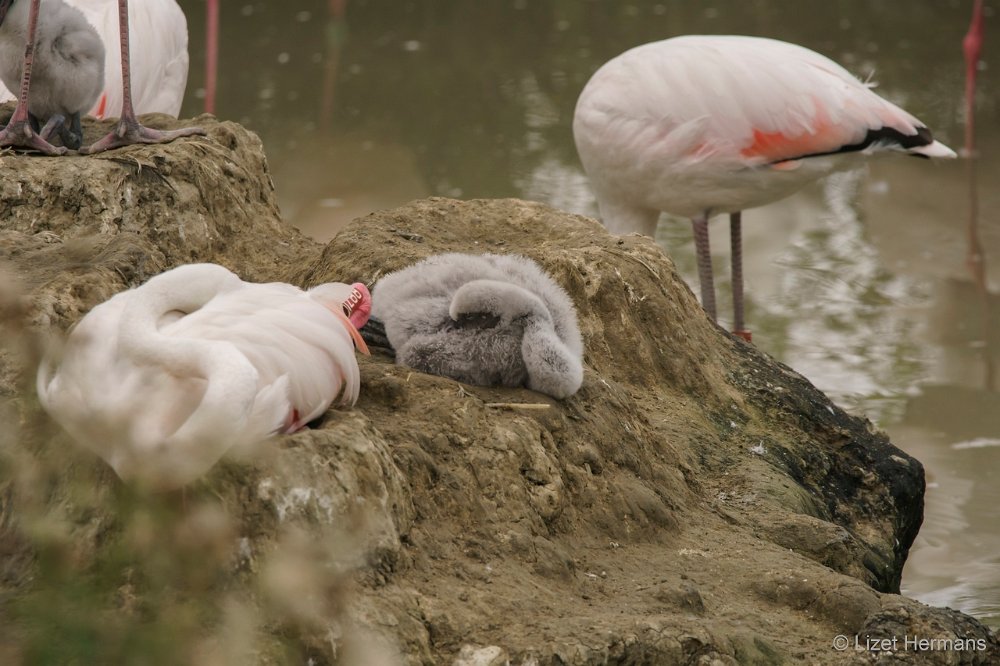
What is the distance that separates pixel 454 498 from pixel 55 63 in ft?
6.08

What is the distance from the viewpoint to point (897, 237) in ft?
23.8

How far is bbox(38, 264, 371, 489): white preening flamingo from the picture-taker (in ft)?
6.95

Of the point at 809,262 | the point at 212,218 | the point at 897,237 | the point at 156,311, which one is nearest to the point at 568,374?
the point at 156,311

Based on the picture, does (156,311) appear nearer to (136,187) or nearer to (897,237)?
(136,187)

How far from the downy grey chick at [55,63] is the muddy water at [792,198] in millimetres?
2658

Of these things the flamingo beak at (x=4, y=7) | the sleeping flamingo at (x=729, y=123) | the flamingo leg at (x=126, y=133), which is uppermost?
the flamingo beak at (x=4, y=7)

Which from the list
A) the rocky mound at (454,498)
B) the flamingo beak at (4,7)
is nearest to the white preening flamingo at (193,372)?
the rocky mound at (454,498)

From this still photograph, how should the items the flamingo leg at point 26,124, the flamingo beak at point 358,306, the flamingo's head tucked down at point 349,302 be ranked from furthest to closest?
the flamingo leg at point 26,124 → the flamingo beak at point 358,306 → the flamingo's head tucked down at point 349,302

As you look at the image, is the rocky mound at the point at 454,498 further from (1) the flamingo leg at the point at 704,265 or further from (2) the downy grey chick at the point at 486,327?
(1) the flamingo leg at the point at 704,265

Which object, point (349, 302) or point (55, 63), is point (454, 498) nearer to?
point (349, 302)

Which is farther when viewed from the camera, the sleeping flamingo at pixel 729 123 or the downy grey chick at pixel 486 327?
the sleeping flamingo at pixel 729 123

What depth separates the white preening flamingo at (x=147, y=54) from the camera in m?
4.77

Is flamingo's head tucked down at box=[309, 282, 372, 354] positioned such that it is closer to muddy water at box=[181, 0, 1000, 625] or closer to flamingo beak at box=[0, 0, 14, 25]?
flamingo beak at box=[0, 0, 14, 25]

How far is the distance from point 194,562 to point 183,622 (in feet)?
0.24
